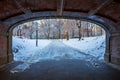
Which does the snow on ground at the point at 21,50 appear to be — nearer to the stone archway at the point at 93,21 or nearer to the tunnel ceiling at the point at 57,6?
the stone archway at the point at 93,21

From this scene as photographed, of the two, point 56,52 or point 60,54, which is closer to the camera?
point 60,54

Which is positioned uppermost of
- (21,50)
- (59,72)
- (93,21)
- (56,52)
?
(93,21)

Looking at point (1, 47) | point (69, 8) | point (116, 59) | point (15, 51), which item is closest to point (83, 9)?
point (69, 8)

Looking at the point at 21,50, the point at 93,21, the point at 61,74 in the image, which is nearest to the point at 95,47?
the point at 21,50

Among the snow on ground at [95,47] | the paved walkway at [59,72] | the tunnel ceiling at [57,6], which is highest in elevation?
the tunnel ceiling at [57,6]

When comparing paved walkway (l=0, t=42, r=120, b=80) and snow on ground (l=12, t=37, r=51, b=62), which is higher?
snow on ground (l=12, t=37, r=51, b=62)

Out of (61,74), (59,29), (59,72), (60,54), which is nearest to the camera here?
(61,74)

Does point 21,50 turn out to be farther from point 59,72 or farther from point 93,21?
point 59,72

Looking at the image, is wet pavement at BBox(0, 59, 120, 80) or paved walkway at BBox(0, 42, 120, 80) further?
paved walkway at BBox(0, 42, 120, 80)

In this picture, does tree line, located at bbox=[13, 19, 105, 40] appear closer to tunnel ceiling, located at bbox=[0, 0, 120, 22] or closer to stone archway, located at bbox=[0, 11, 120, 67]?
stone archway, located at bbox=[0, 11, 120, 67]

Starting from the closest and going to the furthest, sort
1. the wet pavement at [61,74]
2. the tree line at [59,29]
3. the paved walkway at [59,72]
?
the wet pavement at [61,74] < the paved walkway at [59,72] < the tree line at [59,29]

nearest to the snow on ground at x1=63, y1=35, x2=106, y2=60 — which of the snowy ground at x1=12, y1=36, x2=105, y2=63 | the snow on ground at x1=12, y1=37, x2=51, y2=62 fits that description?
the snowy ground at x1=12, y1=36, x2=105, y2=63

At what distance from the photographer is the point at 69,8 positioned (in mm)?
9711

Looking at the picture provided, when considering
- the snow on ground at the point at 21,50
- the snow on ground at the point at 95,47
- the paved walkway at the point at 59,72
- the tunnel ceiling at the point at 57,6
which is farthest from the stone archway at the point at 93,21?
the snow on ground at the point at 95,47
